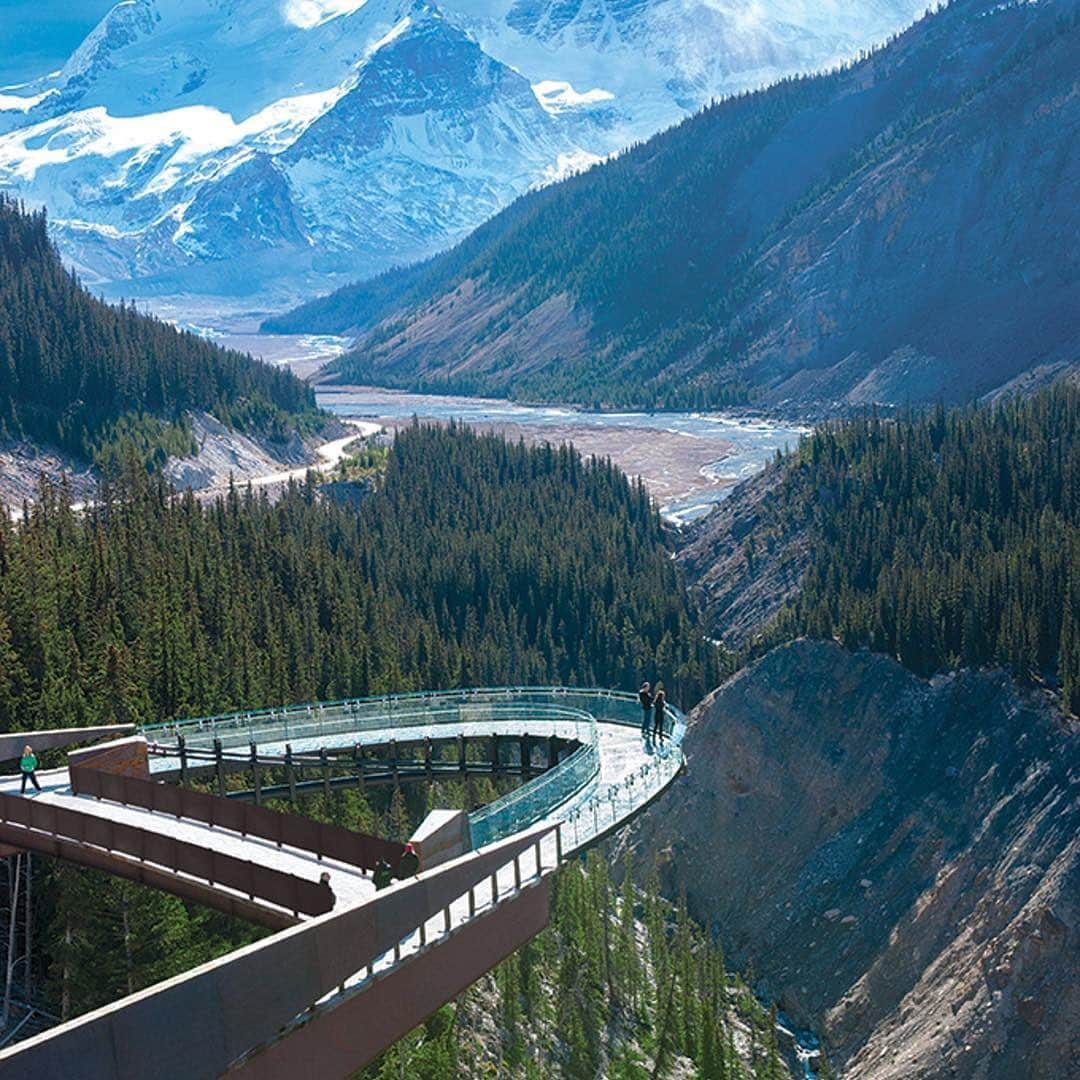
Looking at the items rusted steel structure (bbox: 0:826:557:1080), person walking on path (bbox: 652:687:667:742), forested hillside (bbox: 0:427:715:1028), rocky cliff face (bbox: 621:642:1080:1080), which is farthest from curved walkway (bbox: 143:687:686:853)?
rocky cliff face (bbox: 621:642:1080:1080)

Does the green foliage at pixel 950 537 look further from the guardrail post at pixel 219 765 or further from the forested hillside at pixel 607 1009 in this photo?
the guardrail post at pixel 219 765

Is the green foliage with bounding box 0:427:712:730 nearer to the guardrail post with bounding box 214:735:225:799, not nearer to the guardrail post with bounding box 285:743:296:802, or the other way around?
the guardrail post with bounding box 285:743:296:802

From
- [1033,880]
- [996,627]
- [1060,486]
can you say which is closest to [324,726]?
[1033,880]

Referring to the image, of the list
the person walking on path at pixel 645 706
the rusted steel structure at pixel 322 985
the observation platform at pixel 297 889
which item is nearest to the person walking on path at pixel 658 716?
the person walking on path at pixel 645 706

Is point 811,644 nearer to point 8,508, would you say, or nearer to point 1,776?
point 1,776

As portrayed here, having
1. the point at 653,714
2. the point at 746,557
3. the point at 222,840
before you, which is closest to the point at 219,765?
the point at 653,714

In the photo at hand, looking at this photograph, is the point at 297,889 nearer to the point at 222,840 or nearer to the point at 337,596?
the point at 222,840
